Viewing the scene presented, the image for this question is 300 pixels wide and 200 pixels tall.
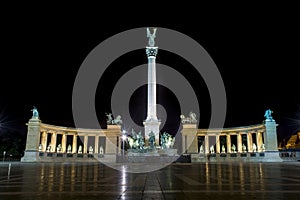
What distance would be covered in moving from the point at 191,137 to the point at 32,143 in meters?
40.3

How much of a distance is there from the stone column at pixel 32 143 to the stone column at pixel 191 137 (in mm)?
37708

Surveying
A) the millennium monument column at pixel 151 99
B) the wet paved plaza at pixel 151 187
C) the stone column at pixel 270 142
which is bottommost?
the wet paved plaza at pixel 151 187

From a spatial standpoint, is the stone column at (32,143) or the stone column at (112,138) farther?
the stone column at (112,138)

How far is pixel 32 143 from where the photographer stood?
192 ft

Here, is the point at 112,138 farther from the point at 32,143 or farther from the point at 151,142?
the point at 151,142

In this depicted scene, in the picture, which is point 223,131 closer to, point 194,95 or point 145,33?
point 194,95

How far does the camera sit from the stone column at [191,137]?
71.1 metres

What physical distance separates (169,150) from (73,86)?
1196 inches

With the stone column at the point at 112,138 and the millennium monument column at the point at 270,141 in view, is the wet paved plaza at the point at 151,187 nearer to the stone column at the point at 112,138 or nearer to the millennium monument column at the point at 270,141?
the millennium monument column at the point at 270,141

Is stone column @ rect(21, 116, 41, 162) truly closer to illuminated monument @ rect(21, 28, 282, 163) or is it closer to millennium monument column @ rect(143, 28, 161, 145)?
illuminated monument @ rect(21, 28, 282, 163)

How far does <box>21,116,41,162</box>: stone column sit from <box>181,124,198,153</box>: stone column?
37708 millimetres

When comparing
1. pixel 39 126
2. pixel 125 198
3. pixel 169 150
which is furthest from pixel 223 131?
pixel 125 198

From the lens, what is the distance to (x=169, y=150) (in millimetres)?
56281

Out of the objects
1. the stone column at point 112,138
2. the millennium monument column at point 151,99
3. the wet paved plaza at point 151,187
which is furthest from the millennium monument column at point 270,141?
the wet paved plaza at point 151,187
